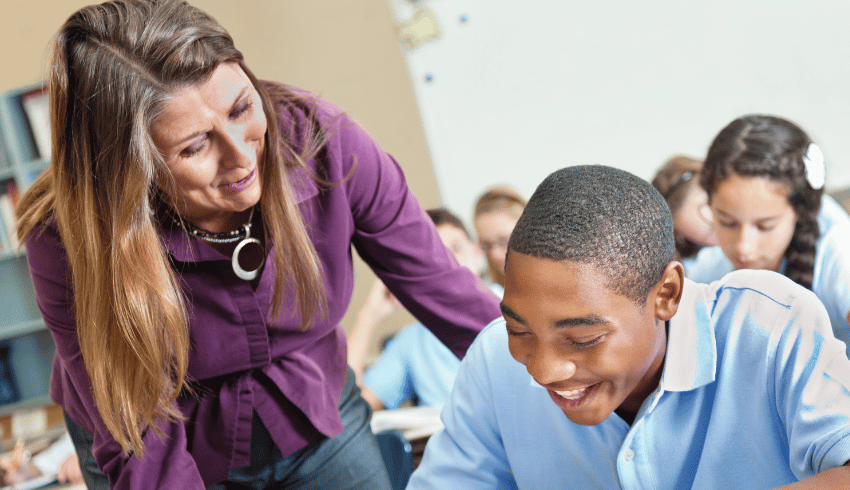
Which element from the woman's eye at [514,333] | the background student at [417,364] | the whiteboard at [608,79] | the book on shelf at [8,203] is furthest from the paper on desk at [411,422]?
the book on shelf at [8,203]

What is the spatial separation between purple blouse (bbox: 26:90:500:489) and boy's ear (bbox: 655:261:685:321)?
15.5 inches

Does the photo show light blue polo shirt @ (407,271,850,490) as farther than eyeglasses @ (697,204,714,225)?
No

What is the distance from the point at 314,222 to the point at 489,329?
1.04 ft

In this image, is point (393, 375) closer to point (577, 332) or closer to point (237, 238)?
point (237, 238)

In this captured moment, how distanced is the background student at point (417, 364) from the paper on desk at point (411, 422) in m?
0.51

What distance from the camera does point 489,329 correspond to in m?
0.99

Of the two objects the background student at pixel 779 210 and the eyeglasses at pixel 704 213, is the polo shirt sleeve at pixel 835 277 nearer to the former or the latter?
the background student at pixel 779 210

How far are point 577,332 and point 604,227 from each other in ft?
0.36

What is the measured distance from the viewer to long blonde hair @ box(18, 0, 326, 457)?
86 centimetres

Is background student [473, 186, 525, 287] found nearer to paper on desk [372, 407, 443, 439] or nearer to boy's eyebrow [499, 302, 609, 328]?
paper on desk [372, 407, 443, 439]

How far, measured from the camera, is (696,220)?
2.25 m

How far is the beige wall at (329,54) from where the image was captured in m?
3.53

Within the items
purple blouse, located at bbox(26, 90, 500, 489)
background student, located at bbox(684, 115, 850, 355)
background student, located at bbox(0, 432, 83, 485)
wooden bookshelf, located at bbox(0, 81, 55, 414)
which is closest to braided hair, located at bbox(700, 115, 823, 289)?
background student, located at bbox(684, 115, 850, 355)

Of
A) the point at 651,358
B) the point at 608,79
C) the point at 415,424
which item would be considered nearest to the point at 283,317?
the point at 651,358
